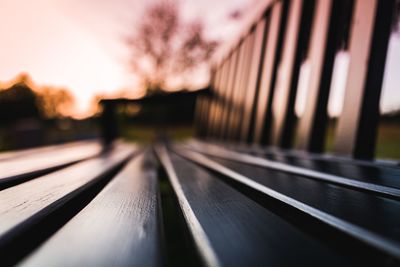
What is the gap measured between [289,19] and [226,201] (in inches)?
60.2

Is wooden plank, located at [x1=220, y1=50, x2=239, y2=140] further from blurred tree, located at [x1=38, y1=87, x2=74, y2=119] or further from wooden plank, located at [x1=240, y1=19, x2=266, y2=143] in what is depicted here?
blurred tree, located at [x1=38, y1=87, x2=74, y2=119]

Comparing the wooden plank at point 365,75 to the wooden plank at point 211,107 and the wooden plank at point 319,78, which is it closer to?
the wooden plank at point 319,78

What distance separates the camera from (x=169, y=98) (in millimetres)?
3490

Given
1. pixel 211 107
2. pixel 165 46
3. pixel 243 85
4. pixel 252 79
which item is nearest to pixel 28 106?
pixel 165 46

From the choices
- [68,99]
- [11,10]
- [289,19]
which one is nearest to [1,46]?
[11,10]

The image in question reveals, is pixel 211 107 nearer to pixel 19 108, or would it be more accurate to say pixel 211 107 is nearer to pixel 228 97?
pixel 228 97

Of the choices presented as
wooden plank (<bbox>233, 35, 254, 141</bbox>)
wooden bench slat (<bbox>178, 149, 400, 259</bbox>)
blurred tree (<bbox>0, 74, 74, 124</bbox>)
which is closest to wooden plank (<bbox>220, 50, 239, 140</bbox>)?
wooden plank (<bbox>233, 35, 254, 141</bbox>)

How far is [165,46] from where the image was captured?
10.6 m

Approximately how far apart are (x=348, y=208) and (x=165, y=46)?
11.2 meters

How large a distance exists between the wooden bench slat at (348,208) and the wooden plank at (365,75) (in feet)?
1.53

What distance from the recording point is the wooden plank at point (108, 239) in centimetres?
22

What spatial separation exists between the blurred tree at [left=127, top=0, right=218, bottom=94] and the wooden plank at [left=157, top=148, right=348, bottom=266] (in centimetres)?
1002

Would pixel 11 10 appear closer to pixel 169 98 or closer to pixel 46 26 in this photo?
pixel 46 26

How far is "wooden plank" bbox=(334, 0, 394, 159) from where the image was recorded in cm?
80
